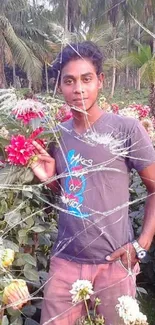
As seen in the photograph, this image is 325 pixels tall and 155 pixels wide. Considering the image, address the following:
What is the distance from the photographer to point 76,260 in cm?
130

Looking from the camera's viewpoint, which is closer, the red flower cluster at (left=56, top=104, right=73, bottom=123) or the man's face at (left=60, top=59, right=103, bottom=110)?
the man's face at (left=60, top=59, right=103, bottom=110)

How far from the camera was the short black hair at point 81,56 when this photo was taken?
122 cm

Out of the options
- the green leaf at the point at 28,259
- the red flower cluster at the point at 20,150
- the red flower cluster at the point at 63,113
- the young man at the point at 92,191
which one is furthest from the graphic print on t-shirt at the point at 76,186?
the red flower cluster at the point at 63,113

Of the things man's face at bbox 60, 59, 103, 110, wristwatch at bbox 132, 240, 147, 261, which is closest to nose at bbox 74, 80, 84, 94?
man's face at bbox 60, 59, 103, 110

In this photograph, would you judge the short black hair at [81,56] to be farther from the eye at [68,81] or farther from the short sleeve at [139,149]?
the short sleeve at [139,149]

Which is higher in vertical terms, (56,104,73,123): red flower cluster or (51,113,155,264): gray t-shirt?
(56,104,73,123): red flower cluster

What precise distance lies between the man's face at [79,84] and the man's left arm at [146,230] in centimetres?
22

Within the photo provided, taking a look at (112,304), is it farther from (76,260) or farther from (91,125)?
(91,125)

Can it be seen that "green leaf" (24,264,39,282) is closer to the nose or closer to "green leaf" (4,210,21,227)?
"green leaf" (4,210,21,227)

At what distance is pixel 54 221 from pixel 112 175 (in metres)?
0.51

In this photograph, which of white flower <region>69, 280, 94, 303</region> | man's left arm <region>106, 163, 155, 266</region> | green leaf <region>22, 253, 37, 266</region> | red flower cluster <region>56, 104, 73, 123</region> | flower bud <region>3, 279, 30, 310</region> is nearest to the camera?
flower bud <region>3, 279, 30, 310</region>

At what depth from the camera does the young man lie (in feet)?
4.09

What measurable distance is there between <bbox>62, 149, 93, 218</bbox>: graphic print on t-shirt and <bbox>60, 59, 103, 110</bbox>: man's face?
0.41ft

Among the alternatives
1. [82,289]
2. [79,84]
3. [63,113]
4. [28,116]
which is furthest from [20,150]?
[63,113]
